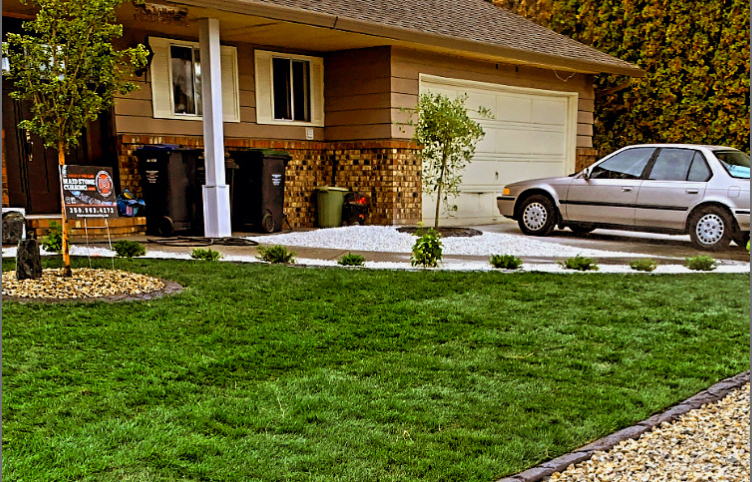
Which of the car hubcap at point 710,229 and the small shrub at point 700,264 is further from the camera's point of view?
the car hubcap at point 710,229

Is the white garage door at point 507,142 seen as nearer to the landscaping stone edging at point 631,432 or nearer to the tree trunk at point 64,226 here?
the tree trunk at point 64,226

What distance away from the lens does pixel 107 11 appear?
573 cm

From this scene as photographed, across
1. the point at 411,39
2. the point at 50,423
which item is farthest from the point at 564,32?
the point at 50,423

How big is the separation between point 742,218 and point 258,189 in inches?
285

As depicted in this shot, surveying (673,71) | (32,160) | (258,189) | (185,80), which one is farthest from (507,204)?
(32,160)

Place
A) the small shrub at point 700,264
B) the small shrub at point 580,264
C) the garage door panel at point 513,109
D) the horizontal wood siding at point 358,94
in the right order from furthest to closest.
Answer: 1. the garage door panel at point 513,109
2. the horizontal wood siding at point 358,94
3. the small shrub at point 700,264
4. the small shrub at point 580,264

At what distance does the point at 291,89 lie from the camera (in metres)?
13.2

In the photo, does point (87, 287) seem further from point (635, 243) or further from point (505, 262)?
point (635, 243)

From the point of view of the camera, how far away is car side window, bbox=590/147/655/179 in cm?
1110

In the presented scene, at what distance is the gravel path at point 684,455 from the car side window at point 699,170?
7.06m

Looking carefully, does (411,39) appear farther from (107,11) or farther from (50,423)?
(50,423)

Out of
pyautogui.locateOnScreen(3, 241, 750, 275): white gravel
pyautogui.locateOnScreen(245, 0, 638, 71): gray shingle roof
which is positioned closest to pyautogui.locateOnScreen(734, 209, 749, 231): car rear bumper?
pyautogui.locateOnScreen(3, 241, 750, 275): white gravel

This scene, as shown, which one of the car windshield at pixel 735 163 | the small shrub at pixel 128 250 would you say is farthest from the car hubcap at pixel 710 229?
the small shrub at pixel 128 250

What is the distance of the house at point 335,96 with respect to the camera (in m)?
10.4
